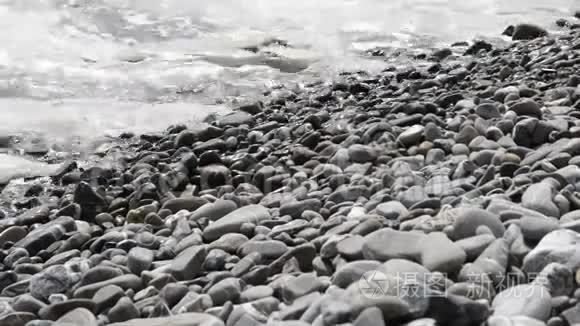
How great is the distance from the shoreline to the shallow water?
722 mm

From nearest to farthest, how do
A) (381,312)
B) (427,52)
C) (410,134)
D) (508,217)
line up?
(381,312)
(508,217)
(410,134)
(427,52)

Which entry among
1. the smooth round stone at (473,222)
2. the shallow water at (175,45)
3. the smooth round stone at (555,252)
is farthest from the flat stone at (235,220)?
the shallow water at (175,45)

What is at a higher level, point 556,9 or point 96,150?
point 556,9

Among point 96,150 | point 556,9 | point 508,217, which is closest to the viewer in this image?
point 508,217

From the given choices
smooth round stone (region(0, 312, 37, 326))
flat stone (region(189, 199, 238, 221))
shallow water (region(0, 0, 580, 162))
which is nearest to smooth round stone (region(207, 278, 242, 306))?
smooth round stone (region(0, 312, 37, 326))

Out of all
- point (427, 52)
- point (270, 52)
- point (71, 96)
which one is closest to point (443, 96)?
point (427, 52)

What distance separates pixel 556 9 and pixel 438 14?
124cm

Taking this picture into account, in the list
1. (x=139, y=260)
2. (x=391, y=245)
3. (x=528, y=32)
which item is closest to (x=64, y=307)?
(x=139, y=260)

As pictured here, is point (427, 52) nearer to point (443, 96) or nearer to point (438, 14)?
point (438, 14)

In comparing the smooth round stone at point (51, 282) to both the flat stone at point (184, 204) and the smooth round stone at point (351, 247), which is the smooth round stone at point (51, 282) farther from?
the smooth round stone at point (351, 247)

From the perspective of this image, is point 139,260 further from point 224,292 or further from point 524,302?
point 524,302

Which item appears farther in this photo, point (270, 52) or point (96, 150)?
point (270, 52)

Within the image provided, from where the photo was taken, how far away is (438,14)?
26.1 ft

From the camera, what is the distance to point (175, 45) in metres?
7.10
